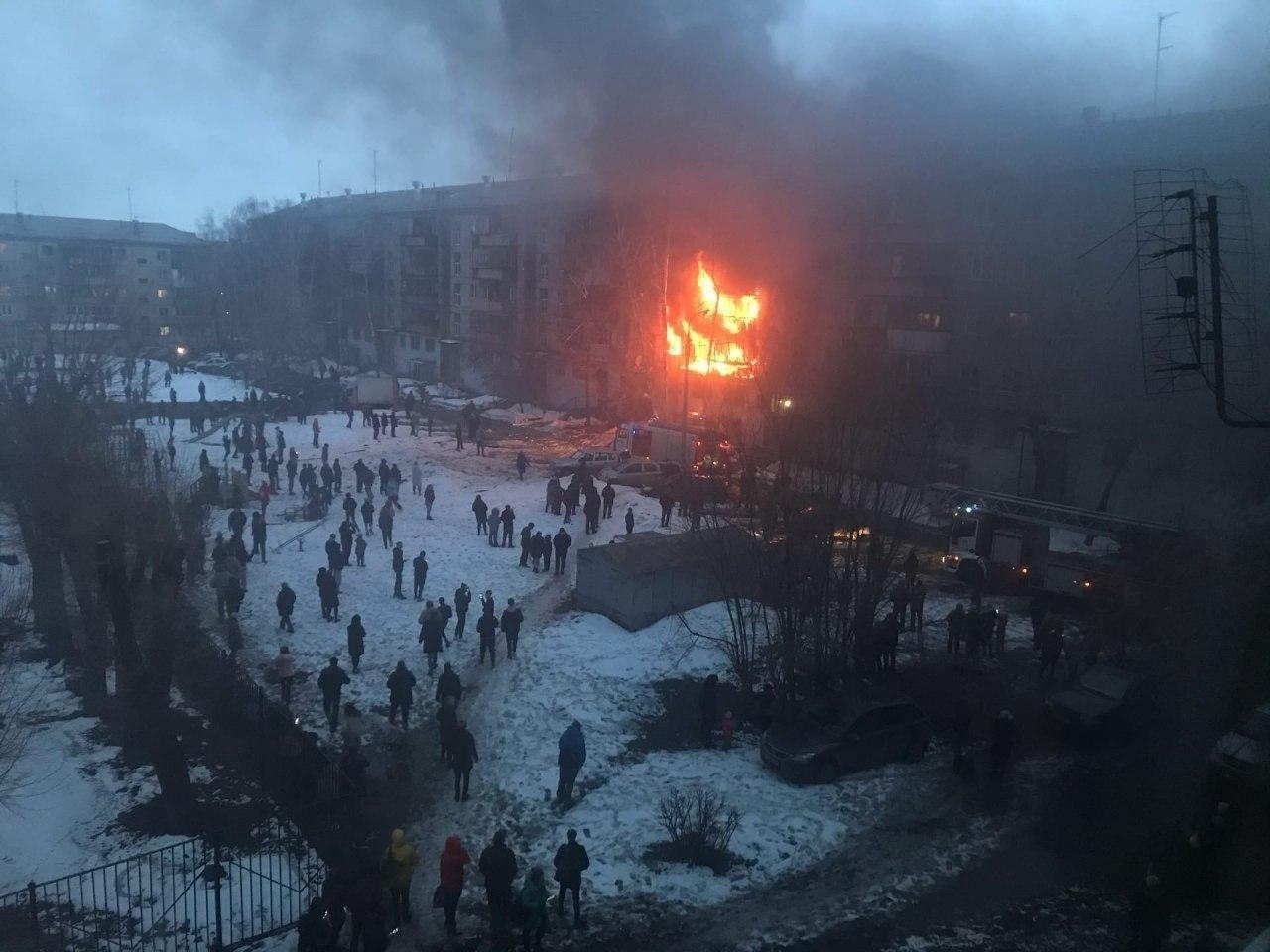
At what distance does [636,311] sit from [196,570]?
20.5 m

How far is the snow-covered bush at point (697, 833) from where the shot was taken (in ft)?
25.9

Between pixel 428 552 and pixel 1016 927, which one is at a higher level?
pixel 428 552

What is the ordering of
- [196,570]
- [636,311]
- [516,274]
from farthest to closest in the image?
[516,274], [636,311], [196,570]

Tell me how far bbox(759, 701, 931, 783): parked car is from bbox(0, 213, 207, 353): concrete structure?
163ft

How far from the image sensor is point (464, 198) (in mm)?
46500

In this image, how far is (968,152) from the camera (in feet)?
83.5

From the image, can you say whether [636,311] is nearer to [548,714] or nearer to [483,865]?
[548,714]

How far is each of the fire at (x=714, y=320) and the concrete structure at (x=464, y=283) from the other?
542 cm

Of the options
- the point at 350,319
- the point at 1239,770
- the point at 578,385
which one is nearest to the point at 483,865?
the point at 1239,770

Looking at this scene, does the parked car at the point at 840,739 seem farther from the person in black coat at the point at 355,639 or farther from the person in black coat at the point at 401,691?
the person in black coat at the point at 355,639

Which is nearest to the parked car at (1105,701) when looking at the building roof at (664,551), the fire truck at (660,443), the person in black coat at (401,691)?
the building roof at (664,551)

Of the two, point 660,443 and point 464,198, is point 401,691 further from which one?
point 464,198

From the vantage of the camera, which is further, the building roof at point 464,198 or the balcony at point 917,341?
the building roof at point 464,198

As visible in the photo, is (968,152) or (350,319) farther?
(350,319)
